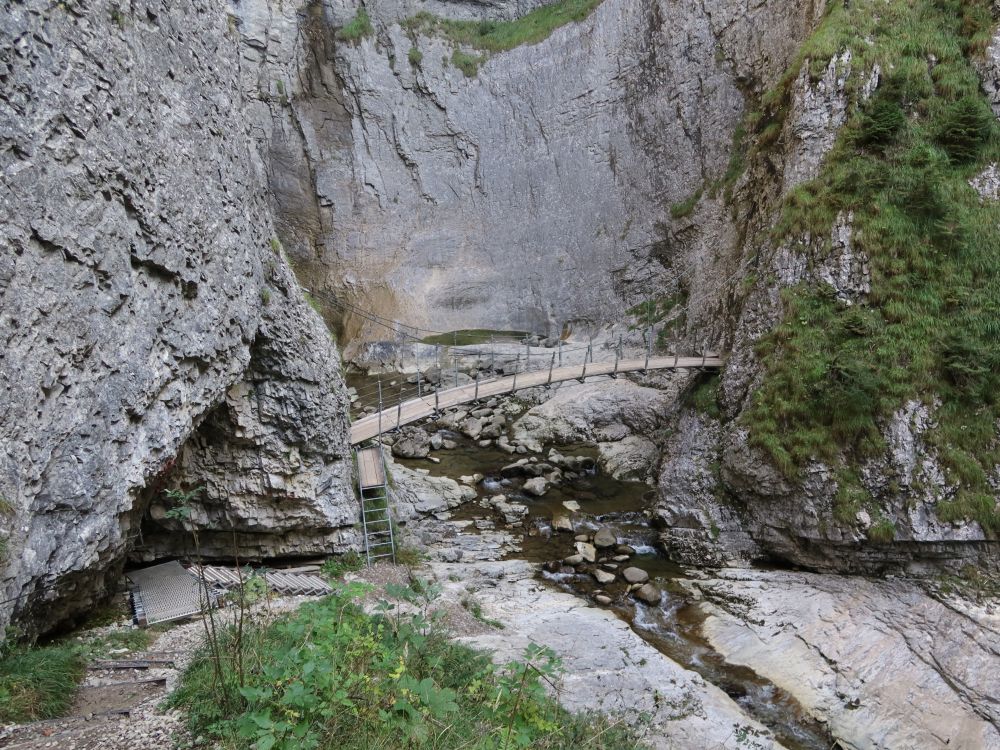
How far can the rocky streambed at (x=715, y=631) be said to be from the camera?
6582 mm

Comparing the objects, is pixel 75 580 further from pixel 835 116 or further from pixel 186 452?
pixel 835 116

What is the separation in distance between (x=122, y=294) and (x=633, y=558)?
29.8 ft

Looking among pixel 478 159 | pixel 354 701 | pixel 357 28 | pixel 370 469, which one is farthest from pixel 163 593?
pixel 357 28

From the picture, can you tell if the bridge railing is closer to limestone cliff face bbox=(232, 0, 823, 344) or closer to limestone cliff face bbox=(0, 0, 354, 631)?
limestone cliff face bbox=(232, 0, 823, 344)

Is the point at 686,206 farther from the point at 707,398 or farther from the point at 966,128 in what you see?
the point at 707,398

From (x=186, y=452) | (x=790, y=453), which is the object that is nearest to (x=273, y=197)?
(x=186, y=452)

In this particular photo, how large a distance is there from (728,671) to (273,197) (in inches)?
922

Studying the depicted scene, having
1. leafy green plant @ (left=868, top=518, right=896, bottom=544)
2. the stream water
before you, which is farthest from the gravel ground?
leafy green plant @ (left=868, top=518, right=896, bottom=544)

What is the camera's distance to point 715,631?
842 centimetres

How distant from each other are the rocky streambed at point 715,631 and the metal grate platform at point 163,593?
3.89 m

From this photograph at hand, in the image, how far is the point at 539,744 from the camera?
3500mm

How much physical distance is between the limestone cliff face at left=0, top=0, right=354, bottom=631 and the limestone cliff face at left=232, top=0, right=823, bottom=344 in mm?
15363

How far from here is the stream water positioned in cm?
699

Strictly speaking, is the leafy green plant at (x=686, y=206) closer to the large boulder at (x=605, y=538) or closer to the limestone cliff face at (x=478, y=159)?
the limestone cliff face at (x=478, y=159)
